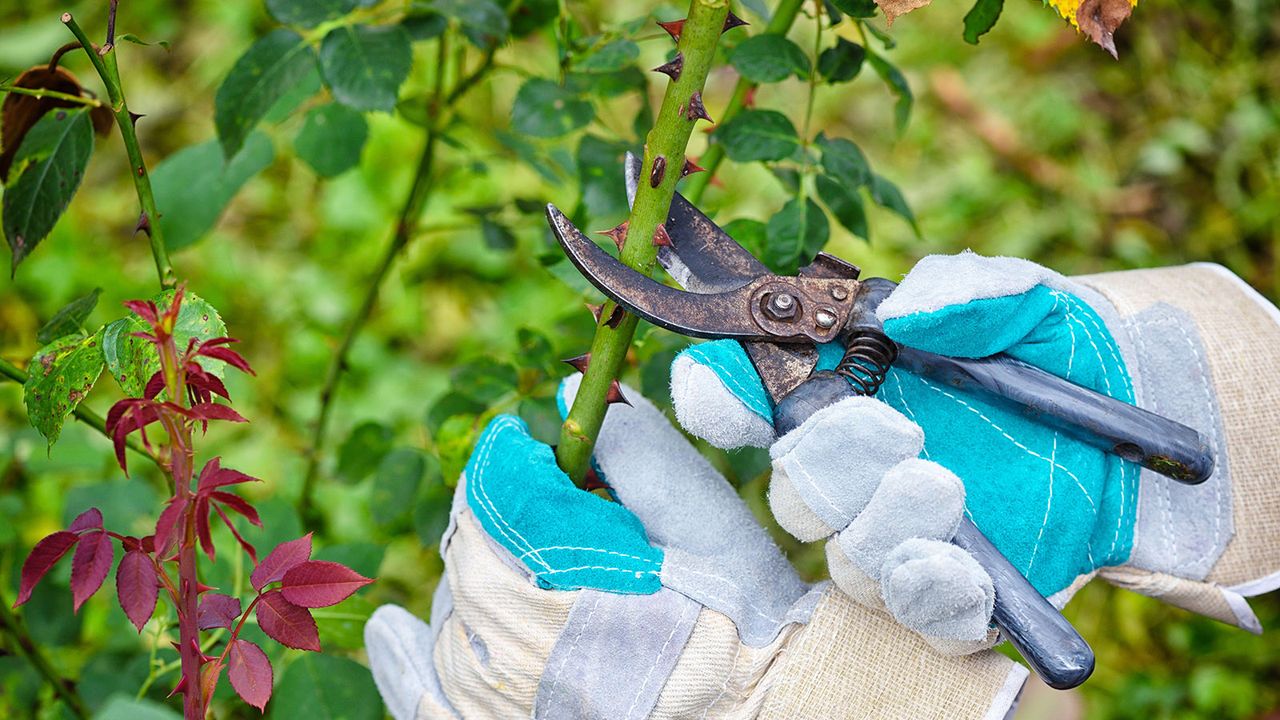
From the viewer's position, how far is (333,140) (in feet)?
4.55

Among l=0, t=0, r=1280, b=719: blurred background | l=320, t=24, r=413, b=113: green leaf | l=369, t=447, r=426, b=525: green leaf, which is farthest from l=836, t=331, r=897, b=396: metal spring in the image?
l=0, t=0, r=1280, b=719: blurred background

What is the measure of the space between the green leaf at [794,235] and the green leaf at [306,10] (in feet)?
1.71

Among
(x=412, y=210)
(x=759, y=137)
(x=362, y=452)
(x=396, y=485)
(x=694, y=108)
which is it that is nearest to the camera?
(x=694, y=108)

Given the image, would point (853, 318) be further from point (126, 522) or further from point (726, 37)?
point (126, 522)

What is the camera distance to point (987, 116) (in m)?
2.79

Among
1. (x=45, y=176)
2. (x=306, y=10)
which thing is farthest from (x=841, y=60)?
(x=45, y=176)

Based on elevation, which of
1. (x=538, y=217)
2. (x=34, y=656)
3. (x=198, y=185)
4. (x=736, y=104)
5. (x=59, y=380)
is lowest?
(x=34, y=656)

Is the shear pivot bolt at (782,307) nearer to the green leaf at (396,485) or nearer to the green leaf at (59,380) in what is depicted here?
the green leaf at (59,380)

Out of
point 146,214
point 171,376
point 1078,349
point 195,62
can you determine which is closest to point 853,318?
point 1078,349

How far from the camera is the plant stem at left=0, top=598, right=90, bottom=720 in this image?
3.87 feet

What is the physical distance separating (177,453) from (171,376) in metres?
0.06

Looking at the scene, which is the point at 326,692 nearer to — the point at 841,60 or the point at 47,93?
the point at 47,93

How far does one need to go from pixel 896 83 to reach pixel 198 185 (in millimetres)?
898

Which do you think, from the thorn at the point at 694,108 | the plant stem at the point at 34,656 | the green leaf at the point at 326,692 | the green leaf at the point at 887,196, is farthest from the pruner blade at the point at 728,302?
the plant stem at the point at 34,656
